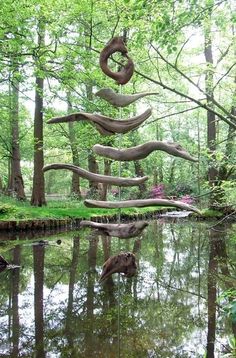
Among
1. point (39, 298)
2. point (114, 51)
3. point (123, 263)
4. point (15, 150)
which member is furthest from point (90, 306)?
point (15, 150)

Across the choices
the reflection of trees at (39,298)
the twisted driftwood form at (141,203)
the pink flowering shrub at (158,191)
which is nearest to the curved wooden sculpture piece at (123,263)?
the twisted driftwood form at (141,203)

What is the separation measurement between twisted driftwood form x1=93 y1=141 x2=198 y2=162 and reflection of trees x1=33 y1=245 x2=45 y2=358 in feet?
5.90

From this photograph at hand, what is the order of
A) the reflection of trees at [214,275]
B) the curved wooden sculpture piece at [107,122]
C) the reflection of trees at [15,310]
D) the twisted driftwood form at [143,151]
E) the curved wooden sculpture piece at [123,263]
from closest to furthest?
the twisted driftwood form at [143,151]
the curved wooden sculpture piece at [107,122]
the curved wooden sculpture piece at [123,263]
the reflection of trees at [15,310]
the reflection of trees at [214,275]

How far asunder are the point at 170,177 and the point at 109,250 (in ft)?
61.0

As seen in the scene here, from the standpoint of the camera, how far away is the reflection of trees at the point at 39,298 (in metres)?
3.33

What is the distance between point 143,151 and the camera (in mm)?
2666

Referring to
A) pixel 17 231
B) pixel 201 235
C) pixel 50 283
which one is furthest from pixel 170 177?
pixel 50 283

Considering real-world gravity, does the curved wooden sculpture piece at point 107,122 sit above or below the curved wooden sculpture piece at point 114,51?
below

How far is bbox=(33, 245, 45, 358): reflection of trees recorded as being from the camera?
10.9 ft

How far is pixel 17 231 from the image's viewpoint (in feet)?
32.8

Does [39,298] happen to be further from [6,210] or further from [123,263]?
[6,210]

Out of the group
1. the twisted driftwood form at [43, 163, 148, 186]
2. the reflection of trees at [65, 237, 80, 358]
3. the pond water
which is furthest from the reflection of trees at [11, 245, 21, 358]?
the twisted driftwood form at [43, 163, 148, 186]

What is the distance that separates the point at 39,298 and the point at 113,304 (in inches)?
38.6

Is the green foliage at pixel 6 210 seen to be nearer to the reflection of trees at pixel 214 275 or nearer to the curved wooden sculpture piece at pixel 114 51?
the reflection of trees at pixel 214 275
